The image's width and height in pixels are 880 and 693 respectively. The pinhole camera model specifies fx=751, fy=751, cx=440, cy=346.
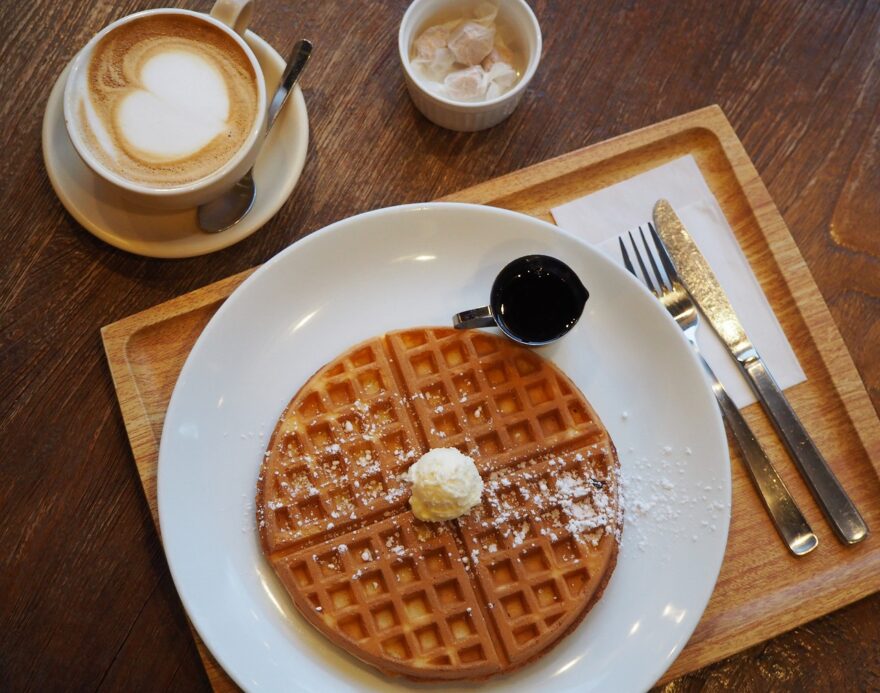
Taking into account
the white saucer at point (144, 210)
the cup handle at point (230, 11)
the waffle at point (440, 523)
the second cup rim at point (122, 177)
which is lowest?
the waffle at point (440, 523)

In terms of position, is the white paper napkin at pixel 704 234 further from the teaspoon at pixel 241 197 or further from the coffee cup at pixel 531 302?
the teaspoon at pixel 241 197

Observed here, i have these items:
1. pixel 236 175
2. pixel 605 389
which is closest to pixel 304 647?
pixel 605 389

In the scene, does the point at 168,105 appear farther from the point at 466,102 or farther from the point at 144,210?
the point at 466,102

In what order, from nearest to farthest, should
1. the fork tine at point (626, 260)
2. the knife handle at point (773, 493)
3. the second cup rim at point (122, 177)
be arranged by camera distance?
the second cup rim at point (122, 177)
the knife handle at point (773, 493)
the fork tine at point (626, 260)

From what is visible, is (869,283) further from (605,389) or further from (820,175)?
(605,389)

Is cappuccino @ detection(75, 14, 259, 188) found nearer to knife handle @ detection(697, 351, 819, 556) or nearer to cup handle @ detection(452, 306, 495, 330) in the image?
cup handle @ detection(452, 306, 495, 330)

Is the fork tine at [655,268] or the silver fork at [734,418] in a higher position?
the fork tine at [655,268]

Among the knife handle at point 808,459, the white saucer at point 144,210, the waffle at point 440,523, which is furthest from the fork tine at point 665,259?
the white saucer at point 144,210
